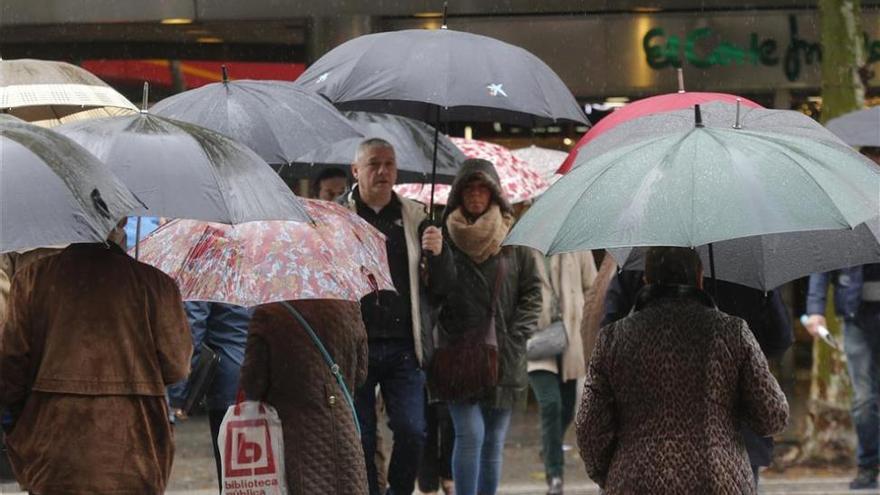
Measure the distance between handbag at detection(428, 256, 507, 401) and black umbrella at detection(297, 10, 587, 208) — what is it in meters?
1.26

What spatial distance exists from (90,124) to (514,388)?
365 cm

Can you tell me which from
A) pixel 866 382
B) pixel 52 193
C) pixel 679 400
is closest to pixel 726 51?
pixel 866 382

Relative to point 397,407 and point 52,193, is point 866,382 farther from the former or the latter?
point 52,193

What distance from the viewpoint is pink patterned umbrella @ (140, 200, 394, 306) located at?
6871mm

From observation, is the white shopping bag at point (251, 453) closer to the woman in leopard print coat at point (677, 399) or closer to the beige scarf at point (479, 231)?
the woman in leopard print coat at point (677, 399)

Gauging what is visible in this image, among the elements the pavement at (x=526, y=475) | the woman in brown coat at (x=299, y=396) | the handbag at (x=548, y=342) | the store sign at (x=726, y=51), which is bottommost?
the pavement at (x=526, y=475)

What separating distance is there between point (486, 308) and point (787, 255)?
118 inches

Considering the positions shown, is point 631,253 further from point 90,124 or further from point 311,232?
point 90,124

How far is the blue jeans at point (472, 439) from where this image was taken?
373 inches

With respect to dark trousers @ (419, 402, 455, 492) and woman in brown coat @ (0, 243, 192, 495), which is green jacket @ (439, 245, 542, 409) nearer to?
dark trousers @ (419, 402, 455, 492)

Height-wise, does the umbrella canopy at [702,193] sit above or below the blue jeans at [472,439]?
above

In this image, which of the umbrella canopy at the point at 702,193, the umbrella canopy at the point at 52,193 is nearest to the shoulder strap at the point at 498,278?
the umbrella canopy at the point at 702,193

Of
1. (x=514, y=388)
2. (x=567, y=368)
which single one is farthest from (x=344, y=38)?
(x=514, y=388)

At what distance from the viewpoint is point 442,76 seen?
8.68m
